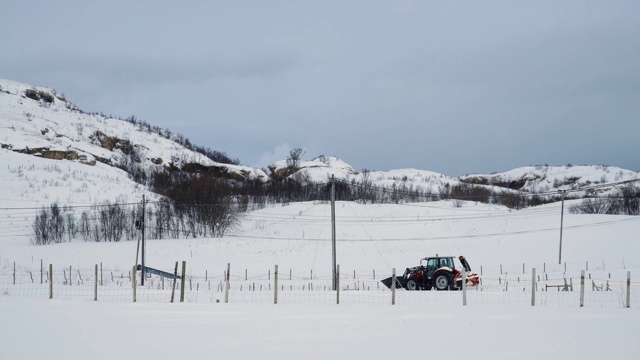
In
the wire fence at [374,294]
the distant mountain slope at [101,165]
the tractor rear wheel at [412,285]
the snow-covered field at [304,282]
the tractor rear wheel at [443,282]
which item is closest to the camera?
the snow-covered field at [304,282]

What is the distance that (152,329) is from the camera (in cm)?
1321

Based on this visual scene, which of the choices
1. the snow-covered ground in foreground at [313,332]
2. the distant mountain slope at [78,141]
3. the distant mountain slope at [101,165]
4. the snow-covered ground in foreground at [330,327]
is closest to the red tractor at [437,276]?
the snow-covered ground in foreground at [330,327]

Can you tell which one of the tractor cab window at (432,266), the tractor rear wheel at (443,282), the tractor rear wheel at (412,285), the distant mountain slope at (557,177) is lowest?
the tractor rear wheel at (412,285)

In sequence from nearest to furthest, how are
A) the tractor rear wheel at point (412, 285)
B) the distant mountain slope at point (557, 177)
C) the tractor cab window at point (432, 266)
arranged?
the tractor cab window at point (432, 266), the tractor rear wheel at point (412, 285), the distant mountain slope at point (557, 177)

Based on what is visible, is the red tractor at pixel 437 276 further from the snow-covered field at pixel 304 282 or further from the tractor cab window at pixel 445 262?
the snow-covered field at pixel 304 282

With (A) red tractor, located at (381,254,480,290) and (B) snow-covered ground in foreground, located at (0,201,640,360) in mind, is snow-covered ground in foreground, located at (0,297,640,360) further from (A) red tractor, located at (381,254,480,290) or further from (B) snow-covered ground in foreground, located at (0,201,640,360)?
(A) red tractor, located at (381,254,480,290)

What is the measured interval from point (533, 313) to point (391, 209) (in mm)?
66418

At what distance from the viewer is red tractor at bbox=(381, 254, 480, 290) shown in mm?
26391

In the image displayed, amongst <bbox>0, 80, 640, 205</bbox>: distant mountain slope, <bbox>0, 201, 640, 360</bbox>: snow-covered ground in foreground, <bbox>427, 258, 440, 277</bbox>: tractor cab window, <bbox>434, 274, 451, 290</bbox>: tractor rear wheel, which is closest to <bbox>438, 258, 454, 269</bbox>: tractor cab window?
<bbox>427, 258, 440, 277</bbox>: tractor cab window

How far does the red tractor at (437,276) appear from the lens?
2639 centimetres

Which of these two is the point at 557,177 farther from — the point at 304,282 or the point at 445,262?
the point at 445,262

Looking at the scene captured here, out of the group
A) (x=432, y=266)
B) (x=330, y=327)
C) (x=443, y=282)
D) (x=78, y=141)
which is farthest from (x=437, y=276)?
(x=78, y=141)

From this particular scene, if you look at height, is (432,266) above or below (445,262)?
below

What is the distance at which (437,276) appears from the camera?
87.9ft
